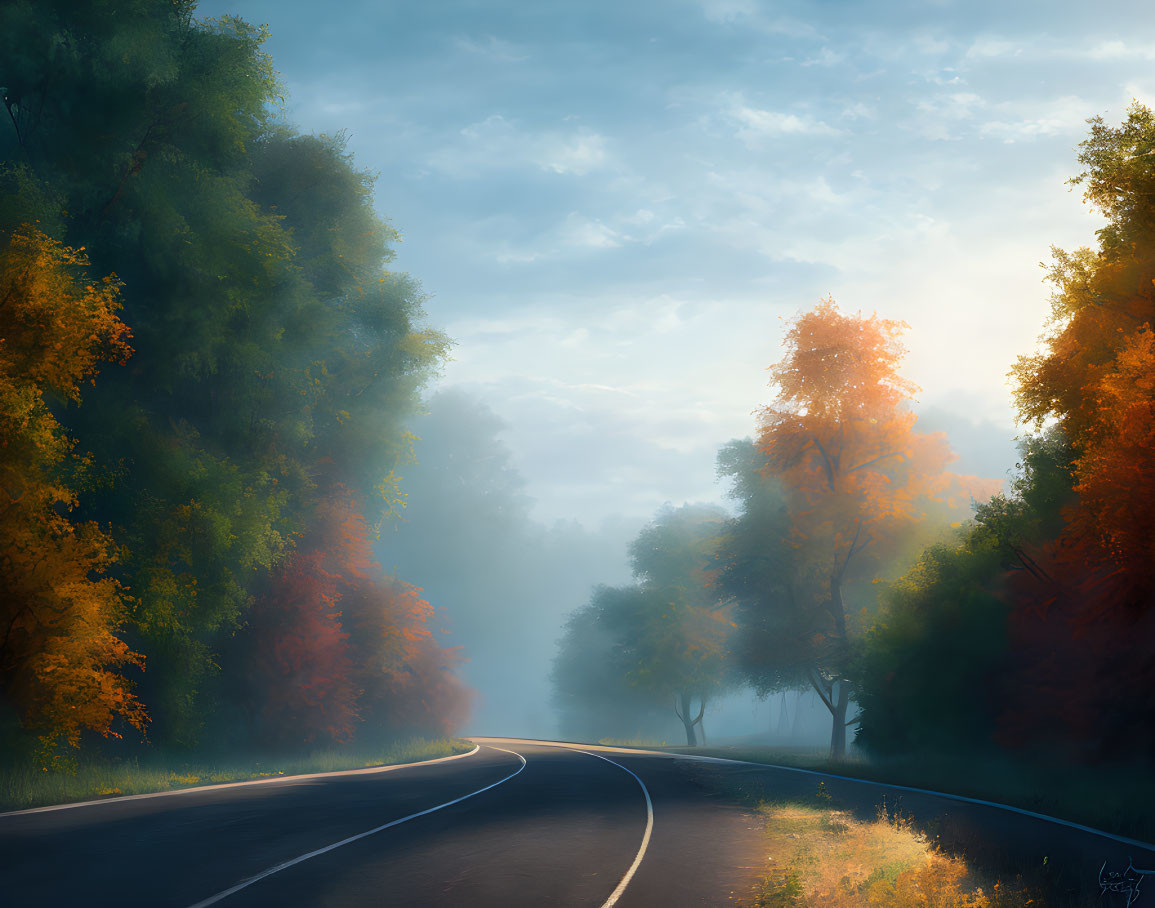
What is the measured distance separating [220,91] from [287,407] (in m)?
8.43

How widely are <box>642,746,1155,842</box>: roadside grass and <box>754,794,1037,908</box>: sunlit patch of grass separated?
13.7 ft

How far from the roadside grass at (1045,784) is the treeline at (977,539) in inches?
15.5

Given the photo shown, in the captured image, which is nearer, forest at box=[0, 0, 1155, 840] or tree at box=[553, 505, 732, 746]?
forest at box=[0, 0, 1155, 840]

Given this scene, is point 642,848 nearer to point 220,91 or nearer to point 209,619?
point 209,619

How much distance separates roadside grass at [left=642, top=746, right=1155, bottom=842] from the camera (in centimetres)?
1532

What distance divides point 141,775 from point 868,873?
49.2 ft

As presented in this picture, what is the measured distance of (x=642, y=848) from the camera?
11852 mm

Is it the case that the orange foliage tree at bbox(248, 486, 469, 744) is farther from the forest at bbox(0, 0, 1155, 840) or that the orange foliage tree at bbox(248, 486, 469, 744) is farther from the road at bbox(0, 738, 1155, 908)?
the road at bbox(0, 738, 1155, 908)

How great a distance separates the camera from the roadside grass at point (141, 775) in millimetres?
14117

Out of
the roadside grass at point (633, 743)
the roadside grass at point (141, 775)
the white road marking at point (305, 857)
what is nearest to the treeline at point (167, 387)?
the roadside grass at point (141, 775)

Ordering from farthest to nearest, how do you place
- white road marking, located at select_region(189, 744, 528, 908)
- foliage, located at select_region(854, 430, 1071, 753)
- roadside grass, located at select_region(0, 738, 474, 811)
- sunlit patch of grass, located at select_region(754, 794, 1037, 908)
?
foliage, located at select_region(854, 430, 1071, 753) < roadside grass, located at select_region(0, 738, 474, 811) < sunlit patch of grass, located at select_region(754, 794, 1037, 908) < white road marking, located at select_region(189, 744, 528, 908)

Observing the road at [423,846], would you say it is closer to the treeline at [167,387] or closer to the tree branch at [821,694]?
the treeline at [167,387]

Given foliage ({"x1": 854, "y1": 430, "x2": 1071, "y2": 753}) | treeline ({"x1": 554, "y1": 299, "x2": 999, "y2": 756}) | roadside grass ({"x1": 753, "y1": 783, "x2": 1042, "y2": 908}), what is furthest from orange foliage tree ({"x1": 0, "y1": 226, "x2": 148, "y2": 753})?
treeline ({"x1": 554, "y1": 299, "x2": 999, "y2": 756})

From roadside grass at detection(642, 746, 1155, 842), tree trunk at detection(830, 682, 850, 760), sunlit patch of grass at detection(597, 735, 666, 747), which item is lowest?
sunlit patch of grass at detection(597, 735, 666, 747)
